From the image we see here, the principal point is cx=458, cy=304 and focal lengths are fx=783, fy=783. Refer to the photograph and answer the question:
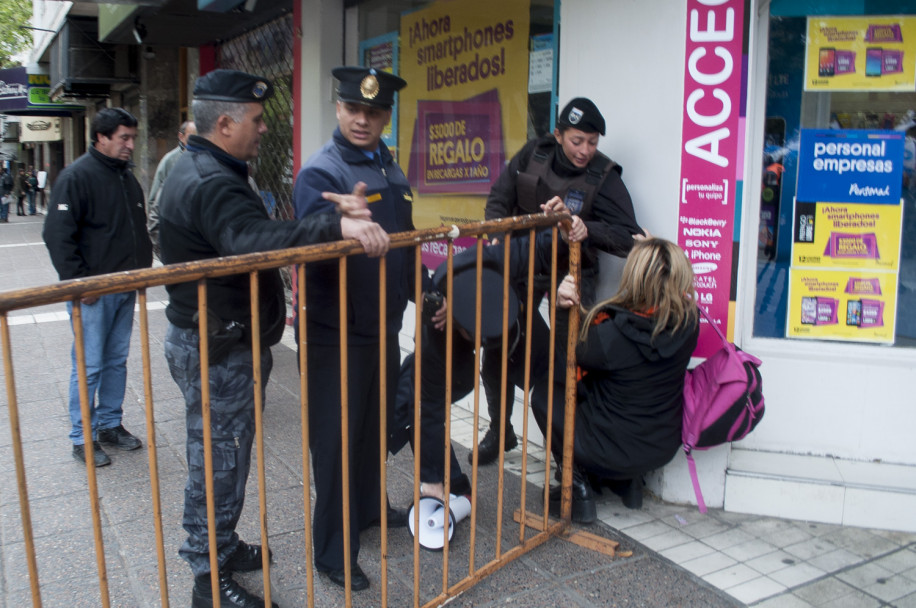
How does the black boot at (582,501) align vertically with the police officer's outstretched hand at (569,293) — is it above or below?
below

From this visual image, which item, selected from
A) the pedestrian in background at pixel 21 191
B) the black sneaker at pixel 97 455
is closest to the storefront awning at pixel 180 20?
the black sneaker at pixel 97 455

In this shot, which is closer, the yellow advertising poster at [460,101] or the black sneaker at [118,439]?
the black sneaker at [118,439]

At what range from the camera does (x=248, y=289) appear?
106 inches

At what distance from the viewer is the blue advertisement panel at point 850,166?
3.63 metres

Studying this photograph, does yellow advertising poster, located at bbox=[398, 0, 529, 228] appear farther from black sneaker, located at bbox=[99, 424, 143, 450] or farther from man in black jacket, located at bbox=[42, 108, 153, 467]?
black sneaker, located at bbox=[99, 424, 143, 450]

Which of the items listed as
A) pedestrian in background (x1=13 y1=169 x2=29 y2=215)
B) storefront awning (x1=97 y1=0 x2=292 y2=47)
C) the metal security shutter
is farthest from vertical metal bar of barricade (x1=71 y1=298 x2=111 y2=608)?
pedestrian in background (x1=13 y1=169 x2=29 y2=215)

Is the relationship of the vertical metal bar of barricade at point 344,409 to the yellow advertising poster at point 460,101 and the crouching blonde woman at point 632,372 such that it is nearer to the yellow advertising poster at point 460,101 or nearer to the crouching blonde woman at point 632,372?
the crouching blonde woman at point 632,372

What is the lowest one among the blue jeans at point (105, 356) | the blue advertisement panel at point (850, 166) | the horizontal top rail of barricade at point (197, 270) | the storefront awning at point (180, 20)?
the blue jeans at point (105, 356)

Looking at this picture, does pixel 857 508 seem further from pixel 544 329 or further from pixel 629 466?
pixel 544 329

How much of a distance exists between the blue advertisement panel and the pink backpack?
93 centimetres

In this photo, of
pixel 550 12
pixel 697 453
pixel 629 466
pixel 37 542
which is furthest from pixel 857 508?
pixel 37 542

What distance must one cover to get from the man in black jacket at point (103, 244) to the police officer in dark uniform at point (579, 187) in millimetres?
2052

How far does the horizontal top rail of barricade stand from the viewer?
1.80 meters

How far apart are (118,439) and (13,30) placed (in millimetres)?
30003
